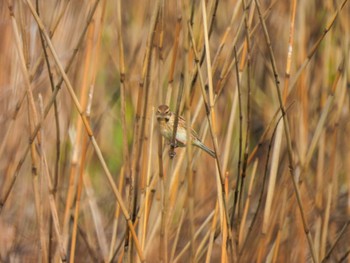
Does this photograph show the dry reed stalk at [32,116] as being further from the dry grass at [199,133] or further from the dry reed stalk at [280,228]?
the dry reed stalk at [280,228]

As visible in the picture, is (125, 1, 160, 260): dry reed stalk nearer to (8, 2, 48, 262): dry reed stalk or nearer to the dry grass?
the dry grass

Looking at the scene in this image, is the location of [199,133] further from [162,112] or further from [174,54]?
[174,54]

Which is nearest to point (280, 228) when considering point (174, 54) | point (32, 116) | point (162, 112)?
point (162, 112)

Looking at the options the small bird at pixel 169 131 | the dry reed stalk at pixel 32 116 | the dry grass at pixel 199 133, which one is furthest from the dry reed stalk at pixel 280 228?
the dry reed stalk at pixel 32 116

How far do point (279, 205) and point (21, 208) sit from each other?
85 cm

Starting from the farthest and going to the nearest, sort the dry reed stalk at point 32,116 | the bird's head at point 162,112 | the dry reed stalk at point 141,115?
the bird's head at point 162,112, the dry reed stalk at point 32,116, the dry reed stalk at point 141,115

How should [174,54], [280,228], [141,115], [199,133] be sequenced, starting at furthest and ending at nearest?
[199,133], [280,228], [174,54], [141,115]

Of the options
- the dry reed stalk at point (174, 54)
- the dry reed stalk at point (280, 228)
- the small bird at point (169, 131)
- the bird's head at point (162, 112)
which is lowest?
the dry reed stalk at point (280, 228)

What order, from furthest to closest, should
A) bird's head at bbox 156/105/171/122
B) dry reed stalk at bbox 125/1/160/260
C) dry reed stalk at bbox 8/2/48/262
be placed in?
1. bird's head at bbox 156/105/171/122
2. dry reed stalk at bbox 8/2/48/262
3. dry reed stalk at bbox 125/1/160/260

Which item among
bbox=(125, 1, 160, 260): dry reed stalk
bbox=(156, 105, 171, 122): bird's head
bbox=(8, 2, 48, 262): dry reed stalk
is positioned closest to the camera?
bbox=(125, 1, 160, 260): dry reed stalk

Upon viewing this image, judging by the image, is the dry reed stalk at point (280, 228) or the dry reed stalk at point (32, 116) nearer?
the dry reed stalk at point (32, 116)

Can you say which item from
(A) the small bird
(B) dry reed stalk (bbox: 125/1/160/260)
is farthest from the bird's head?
(B) dry reed stalk (bbox: 125/1/160/260)

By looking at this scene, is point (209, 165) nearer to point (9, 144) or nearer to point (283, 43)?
point (283, 43)

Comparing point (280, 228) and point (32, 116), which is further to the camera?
point (280, 228)
